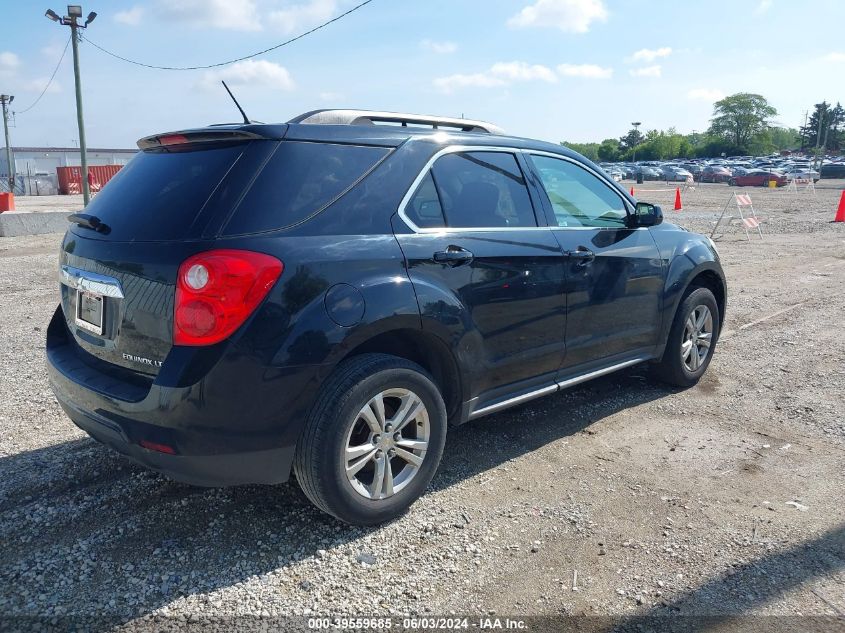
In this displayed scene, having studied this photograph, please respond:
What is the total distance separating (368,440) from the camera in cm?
317

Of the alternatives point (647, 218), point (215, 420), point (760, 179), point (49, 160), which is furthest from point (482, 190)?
point (49, 160)

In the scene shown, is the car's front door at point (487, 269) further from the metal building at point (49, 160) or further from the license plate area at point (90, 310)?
the metal building at point (49, 160)

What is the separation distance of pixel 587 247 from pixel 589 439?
120 cm

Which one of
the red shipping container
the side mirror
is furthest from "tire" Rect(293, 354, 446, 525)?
the red shipping container

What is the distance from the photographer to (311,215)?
9.90ft

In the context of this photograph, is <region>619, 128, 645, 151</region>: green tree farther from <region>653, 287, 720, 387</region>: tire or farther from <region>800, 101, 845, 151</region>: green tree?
<region>653, 287, 720, 387</region>: tire

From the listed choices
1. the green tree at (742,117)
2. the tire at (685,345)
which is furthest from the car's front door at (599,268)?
the green tree at (742,117)

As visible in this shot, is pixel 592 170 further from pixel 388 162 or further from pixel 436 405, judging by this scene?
pixel 436 405

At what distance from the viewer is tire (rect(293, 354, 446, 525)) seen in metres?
2.94

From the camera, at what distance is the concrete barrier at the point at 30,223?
50.1 ft

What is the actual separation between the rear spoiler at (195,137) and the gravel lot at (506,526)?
1.74 meters

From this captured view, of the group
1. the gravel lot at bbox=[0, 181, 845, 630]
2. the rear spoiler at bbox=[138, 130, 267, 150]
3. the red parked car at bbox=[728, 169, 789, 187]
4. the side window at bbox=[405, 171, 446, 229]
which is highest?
the red parked car at bbox=[728, 169, 789, 187]

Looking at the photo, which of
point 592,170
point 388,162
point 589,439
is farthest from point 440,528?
point 592,170

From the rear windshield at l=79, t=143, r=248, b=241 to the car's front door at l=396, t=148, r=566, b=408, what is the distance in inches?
34.9
